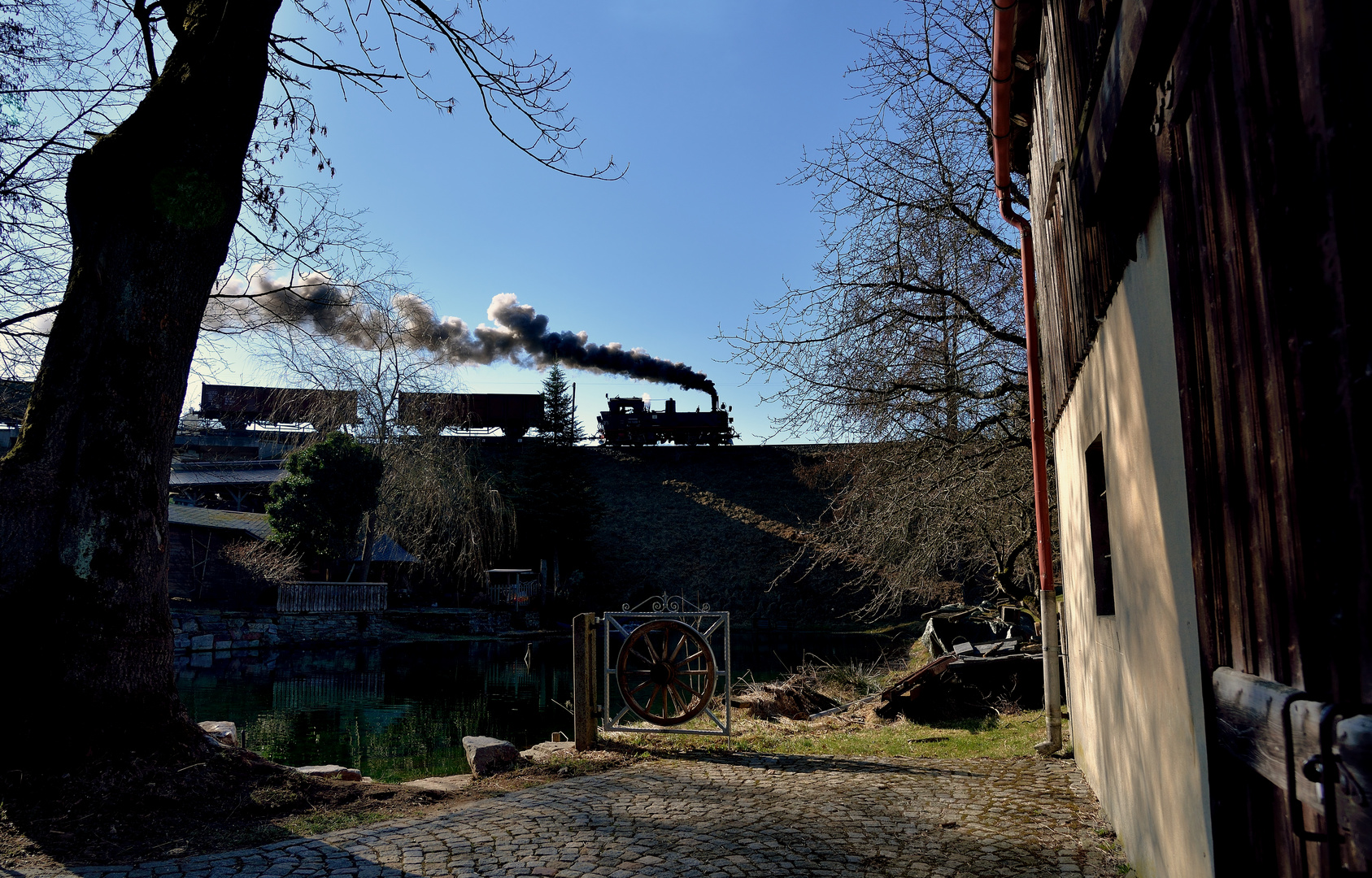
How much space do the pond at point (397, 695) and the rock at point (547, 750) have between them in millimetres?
1499

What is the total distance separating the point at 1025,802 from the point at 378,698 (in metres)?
11.7

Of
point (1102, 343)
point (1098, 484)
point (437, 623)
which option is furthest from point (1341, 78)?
point (437, 623)

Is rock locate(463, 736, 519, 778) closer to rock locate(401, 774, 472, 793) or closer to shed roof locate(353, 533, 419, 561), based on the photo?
rock locate(401, 774, 472, 793)

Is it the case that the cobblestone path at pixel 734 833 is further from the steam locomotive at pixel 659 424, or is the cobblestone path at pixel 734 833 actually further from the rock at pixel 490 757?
the steam locomotive at pixel 659 424

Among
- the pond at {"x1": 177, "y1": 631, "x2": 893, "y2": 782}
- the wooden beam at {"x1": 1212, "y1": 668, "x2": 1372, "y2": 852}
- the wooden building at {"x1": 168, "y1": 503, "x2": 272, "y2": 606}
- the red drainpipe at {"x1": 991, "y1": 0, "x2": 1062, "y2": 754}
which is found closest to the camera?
the wooden beam at {"x1": 1212, "y1": 668, "x2": 1372, "y2": 852}

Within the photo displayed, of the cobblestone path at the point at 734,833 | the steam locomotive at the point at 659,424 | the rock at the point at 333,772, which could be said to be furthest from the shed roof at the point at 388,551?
the cobblestone path at the point at 734,833

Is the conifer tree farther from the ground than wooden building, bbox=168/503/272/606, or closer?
farther from the ground

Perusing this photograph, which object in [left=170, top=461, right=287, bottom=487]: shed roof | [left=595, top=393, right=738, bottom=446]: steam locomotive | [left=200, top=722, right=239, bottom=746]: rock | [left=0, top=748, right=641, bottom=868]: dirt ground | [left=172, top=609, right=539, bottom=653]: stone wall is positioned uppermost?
[left=595, top=393, right=738, bottom=446]: steam locomotive

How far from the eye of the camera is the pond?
10219 mm

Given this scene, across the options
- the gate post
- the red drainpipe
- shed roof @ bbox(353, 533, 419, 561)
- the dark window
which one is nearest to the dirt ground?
the gate post

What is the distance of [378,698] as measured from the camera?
1427 cm

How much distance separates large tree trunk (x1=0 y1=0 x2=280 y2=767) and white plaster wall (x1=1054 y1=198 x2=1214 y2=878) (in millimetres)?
5456

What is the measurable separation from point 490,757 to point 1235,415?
6.02m

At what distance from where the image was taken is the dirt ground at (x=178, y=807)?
14.1ft
